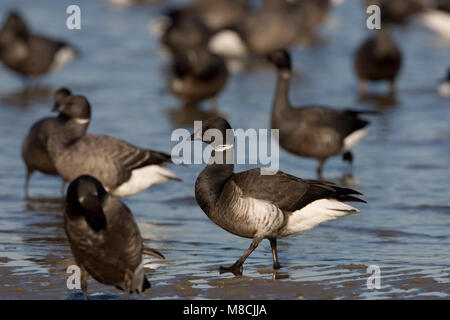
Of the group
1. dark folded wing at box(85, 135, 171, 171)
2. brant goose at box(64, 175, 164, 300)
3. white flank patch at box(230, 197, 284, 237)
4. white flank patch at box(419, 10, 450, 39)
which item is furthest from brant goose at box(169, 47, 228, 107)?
white flank patch at box(419, 10, 450, 39)

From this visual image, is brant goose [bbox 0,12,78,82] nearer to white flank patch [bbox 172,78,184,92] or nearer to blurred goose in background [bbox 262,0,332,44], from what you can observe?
white flank patch [bbox 172,78,184,92]

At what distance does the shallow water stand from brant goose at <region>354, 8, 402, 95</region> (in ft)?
1.62

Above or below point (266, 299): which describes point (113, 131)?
above

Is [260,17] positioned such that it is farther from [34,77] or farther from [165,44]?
[34,77]

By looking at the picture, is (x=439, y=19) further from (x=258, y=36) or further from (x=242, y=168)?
(x=242, y=168)

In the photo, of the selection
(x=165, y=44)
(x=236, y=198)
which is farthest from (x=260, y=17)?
(x=236, y=198)

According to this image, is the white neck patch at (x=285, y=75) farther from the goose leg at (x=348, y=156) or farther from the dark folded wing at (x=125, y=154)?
the dark folded wing at (x=125, y=154)

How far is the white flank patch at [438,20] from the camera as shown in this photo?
25.4 meters

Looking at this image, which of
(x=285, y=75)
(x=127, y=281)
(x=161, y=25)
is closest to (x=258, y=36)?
(x=161, y=25)

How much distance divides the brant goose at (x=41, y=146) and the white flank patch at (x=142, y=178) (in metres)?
1.04

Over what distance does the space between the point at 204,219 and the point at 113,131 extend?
5076 mm

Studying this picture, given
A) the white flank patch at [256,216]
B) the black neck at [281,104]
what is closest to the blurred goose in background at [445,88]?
the black neck at [281,104]

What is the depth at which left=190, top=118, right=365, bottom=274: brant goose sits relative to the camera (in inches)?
306
